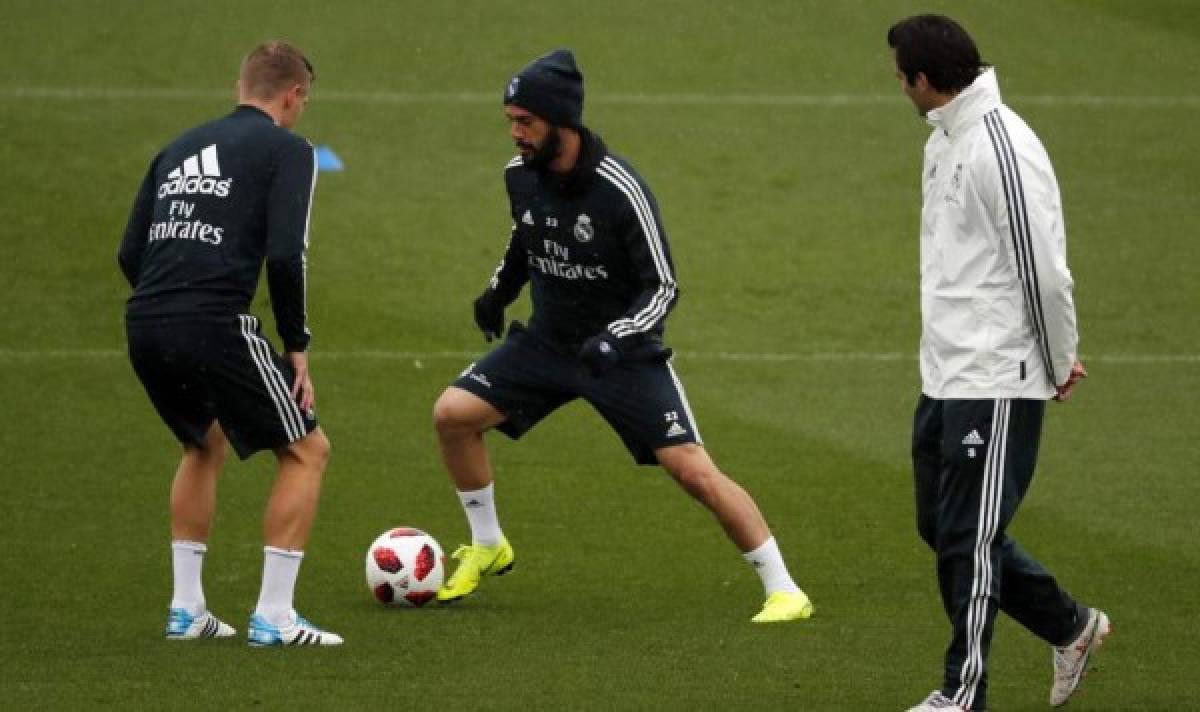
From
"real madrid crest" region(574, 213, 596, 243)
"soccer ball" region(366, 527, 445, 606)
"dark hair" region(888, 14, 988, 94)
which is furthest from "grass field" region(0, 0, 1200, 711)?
"dark hair" region(888, 14, 988, 94)

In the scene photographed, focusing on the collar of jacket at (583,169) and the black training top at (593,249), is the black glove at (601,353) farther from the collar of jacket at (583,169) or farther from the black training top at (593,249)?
the collar of jacket at (583,169)

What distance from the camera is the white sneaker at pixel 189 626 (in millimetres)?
8617

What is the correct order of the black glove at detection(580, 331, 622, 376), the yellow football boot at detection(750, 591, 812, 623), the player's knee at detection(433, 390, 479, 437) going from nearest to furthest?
the black glove at detection(580, 331, 622, 376), the yellow football boot at detection(750, 591, 812, 623), the player's knee at detection(433, 390, 479, 437)

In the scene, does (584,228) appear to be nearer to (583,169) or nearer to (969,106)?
(583,169)

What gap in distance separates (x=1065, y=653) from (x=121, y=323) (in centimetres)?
974

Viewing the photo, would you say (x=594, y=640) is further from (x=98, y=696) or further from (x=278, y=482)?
(x=98, y=696)

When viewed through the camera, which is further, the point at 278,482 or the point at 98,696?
the point at 278,482

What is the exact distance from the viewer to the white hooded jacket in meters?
6.95

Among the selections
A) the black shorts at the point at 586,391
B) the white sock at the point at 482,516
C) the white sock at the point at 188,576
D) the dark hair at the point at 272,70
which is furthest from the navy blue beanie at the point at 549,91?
the white sock at the point at 188,576

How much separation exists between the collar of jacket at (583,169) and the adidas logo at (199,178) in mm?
1431

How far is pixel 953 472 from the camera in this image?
23.5 ft

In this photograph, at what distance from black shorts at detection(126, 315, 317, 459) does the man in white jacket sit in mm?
2480

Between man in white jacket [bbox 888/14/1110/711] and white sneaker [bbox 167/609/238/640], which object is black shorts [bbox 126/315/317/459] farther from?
man in white jacket [bbox 888/14/1110/711]

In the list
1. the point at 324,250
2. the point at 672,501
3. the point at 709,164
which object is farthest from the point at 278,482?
the point at 709,164
